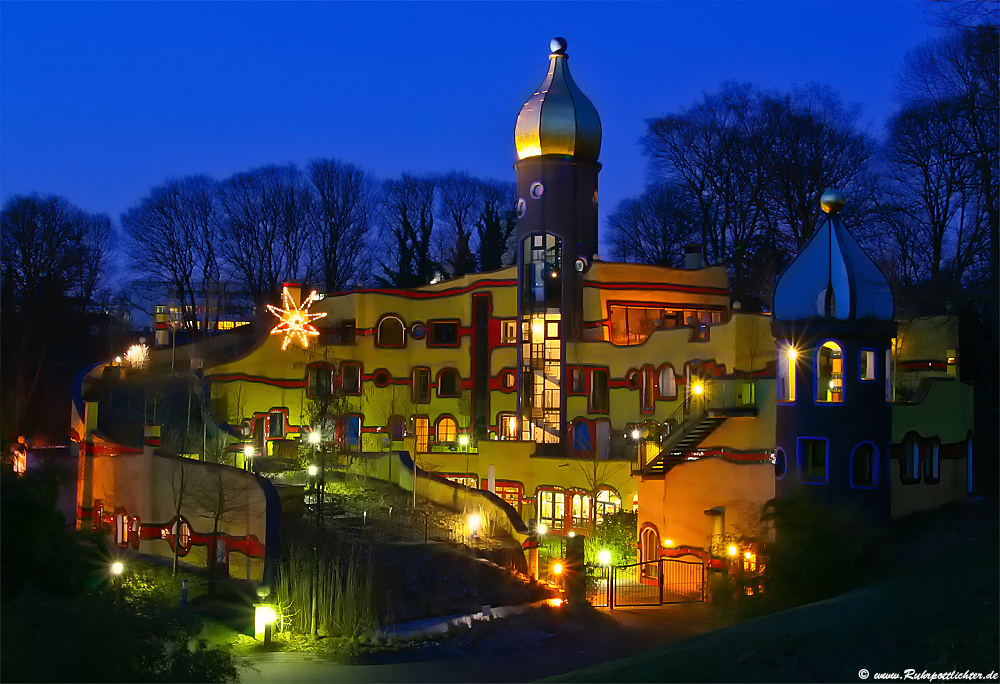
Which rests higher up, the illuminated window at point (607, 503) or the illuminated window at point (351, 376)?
the illuminated window at point (351, 376)

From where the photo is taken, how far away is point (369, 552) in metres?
23.5

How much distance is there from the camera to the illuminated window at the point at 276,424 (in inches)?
1603

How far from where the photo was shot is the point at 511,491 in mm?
34844

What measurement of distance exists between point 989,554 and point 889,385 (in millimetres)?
5588

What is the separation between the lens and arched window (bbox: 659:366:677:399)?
1359 inches

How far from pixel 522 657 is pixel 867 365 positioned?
38.0ft

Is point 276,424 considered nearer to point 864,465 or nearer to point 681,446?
point 681,446

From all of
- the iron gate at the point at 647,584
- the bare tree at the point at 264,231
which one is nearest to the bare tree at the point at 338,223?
the bare tree at the point at 264,231

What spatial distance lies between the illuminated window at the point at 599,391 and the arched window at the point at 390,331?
27.9 feet

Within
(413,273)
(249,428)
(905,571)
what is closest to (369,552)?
(905,571)

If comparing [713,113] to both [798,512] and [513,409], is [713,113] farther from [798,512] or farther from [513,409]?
[798,512]

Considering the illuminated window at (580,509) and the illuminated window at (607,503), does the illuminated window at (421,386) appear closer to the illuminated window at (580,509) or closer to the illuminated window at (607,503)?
the illuminated window at (580,509)

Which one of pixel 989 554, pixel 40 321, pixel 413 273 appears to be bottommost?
pixel 989 554

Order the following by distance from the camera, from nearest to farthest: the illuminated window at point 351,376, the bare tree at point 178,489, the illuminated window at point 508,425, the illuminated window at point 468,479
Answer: the bare tree at point 178,489 → the illuminated window at point 468,479 → the illuminated window at point 508,425 → the illuminated window at point 351,376
